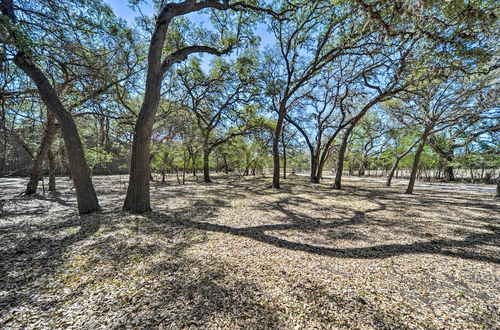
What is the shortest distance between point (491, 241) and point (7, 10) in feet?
34.6

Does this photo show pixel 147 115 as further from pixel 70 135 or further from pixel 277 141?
pixel 277 141

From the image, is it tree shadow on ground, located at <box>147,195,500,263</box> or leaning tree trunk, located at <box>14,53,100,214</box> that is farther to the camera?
leaning tree trunk, located at <box>14,53,100,214</box>

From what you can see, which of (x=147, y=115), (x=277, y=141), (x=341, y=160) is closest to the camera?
(x=147, y=115)

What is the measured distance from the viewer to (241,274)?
2.29m

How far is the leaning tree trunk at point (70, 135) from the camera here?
3.91m

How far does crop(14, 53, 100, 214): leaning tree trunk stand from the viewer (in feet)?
12.8

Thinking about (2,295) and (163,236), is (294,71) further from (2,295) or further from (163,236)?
(2,295)

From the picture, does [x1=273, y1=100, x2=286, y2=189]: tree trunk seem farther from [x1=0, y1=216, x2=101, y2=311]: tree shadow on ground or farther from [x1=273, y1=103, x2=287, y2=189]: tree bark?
[x1=0, y1=216, x2=101, y2=311]: tree shadow on ground

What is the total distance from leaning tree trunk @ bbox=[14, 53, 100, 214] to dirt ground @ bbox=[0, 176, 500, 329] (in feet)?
2.16

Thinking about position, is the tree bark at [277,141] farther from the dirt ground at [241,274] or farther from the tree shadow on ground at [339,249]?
the dirt ground at [241,274]

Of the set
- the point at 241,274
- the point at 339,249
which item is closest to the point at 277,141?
the point at 339,249

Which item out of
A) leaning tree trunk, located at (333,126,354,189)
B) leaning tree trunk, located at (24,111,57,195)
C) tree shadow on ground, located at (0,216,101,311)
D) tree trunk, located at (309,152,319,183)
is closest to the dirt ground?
tree shadow on ground, located at (0,216,101,311)

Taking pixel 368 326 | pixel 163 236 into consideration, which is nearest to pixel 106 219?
pixel 163 236

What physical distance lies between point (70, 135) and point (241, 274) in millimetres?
5059
